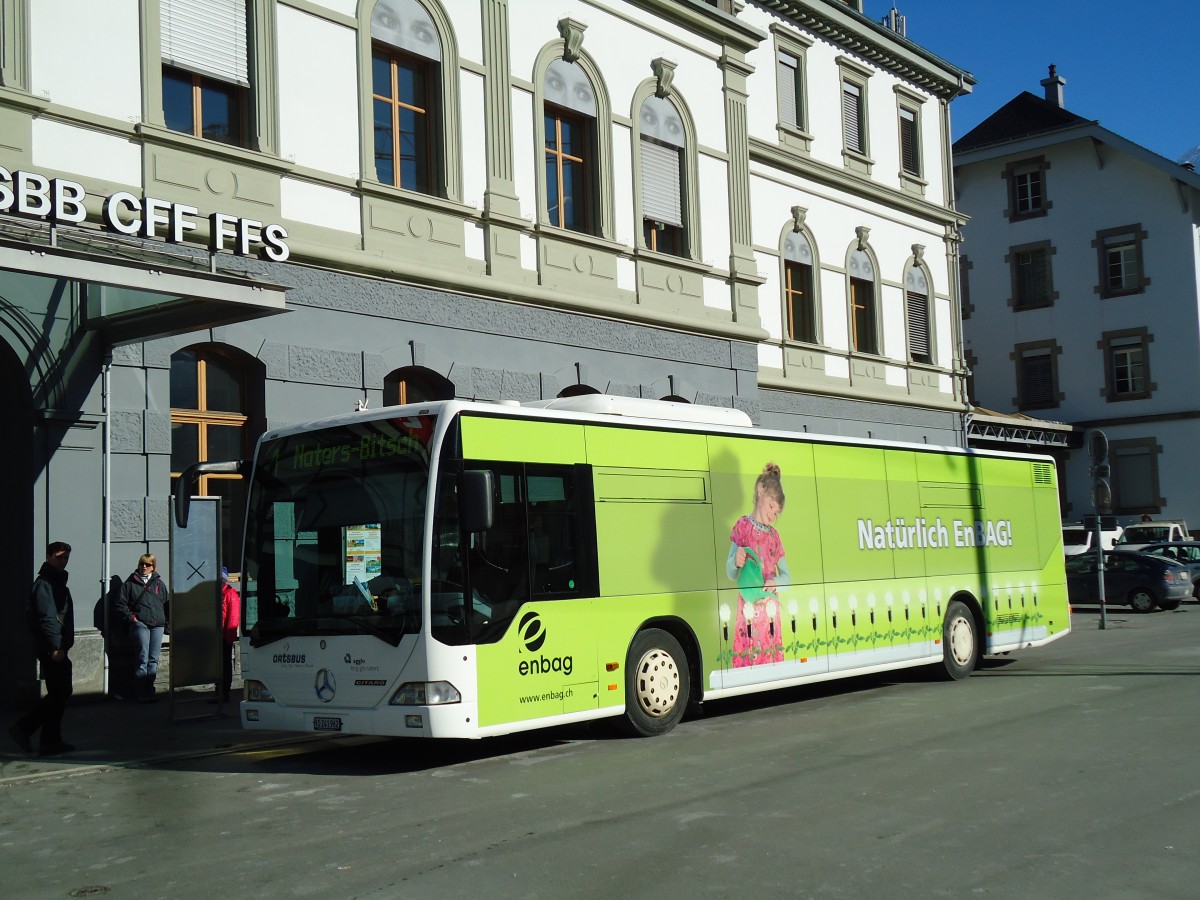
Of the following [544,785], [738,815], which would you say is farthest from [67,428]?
[738,815]

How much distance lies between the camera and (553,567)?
11312mm

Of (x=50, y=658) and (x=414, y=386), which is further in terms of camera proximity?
(x=414, y=386)

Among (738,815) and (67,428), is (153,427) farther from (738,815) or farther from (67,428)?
(738,815)

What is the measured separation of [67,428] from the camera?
Answer: 47.2ft

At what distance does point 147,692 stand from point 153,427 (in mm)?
2962

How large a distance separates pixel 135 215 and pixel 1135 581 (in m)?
24.0

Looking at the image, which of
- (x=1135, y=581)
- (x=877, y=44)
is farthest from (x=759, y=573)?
(x=877, y=44)

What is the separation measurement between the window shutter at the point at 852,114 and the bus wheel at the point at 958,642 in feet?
50.3

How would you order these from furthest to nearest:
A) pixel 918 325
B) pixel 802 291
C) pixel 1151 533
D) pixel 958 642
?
pixel 1151 533, pixel 918 325, pixel 802 291, pixel 958 642

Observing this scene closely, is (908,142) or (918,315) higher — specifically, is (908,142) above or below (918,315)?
above

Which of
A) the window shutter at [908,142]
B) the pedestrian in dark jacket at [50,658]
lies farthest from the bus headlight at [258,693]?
the window shutter at [908,142]

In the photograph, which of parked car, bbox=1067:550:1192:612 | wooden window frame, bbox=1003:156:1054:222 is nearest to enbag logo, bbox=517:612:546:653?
parked car, bbox=1067:550:1192:612

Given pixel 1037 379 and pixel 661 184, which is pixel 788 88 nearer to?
pixel 661 184

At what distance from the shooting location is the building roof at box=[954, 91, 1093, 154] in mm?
48344
